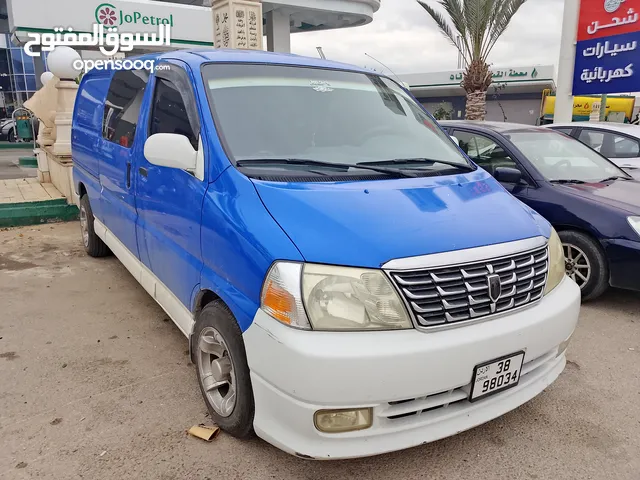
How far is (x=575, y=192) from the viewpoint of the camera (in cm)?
469

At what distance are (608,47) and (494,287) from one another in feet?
42.0

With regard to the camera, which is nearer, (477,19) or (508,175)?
(508,175)

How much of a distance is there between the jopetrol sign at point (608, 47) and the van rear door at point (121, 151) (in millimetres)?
12226

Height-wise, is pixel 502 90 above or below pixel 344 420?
above

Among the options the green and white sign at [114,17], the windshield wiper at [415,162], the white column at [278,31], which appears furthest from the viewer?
the white column at [278,31]

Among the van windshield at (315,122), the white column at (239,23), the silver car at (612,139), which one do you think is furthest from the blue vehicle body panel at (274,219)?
the white column at (239,23)

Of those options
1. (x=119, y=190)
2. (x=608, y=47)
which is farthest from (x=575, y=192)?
(x=608, y=47)

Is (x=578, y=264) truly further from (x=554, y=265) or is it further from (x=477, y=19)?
(x=477, y=19)

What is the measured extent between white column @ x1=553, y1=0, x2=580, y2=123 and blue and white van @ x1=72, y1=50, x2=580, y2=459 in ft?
38.1

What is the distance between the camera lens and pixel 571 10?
12.9 meters

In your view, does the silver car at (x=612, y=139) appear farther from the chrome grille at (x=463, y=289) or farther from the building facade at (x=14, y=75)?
the building facade at (x=14, y=75)

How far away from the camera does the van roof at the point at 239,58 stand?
3.24 m

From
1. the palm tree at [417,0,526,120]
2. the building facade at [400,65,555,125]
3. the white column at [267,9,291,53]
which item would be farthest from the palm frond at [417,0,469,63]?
→ the building facade at [400,65,555,125]
